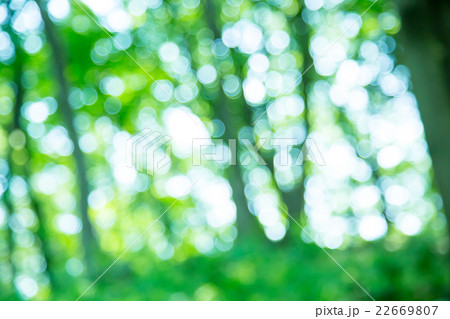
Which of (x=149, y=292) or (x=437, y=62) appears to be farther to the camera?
(x=149, y=292)

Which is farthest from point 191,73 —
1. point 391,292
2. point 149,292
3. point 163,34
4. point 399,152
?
point 399,152

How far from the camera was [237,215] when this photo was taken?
4.93m

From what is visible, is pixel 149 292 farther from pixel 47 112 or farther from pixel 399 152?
pixel 399 152

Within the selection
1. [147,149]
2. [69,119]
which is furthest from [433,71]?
[147,149]

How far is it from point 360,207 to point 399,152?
5.56 feet

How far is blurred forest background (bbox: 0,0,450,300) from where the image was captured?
312cm

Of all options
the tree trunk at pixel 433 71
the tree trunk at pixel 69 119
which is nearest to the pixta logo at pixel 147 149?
the tree trunk at pixel 69 119

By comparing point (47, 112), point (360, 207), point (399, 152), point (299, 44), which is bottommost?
point (360, 207)

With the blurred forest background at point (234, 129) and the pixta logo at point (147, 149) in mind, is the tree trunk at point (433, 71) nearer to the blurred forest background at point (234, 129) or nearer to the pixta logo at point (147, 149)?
the blurred forest background at point (234, 129)

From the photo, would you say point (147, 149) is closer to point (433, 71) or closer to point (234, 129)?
point (234, 129)

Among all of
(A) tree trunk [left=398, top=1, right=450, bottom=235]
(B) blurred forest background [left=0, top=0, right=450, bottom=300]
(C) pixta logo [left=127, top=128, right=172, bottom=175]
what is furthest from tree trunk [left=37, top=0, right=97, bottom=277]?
(A) tree trunk [left=398, top=1, right=450, bottom=235]

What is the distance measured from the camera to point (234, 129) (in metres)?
5.07

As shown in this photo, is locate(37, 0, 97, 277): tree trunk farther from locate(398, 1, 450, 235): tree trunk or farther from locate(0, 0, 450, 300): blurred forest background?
locate(398, 1, 450, 235): tree trunk

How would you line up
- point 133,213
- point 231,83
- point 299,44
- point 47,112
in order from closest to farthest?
1. point 231,83
2. point 299,44
3. point 47,112
4. point 133,213
